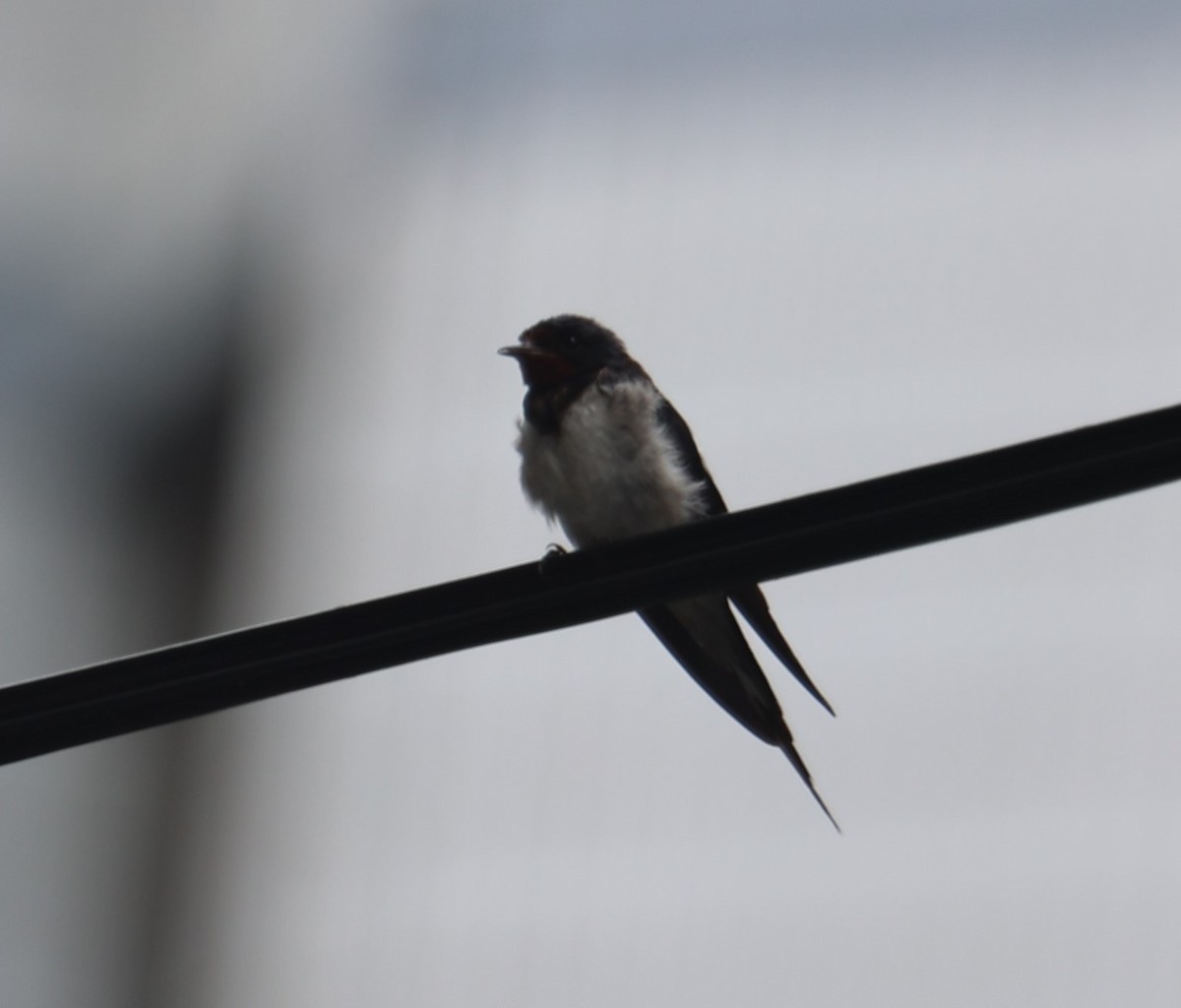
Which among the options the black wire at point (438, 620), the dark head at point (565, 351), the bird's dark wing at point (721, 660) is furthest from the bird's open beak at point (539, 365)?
the black wire at point (438, 620)

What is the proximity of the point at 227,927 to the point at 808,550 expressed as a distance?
30.2 feet

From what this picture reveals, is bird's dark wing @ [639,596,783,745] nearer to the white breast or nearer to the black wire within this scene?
the white breast

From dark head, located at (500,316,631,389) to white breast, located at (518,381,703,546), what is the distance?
0.63ft

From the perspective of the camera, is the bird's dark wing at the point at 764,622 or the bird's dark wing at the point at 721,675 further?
the bird's dark wing at the point at 721,675

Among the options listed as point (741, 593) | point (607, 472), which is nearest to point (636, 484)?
point (607, 472)

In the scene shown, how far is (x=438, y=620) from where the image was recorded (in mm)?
2578

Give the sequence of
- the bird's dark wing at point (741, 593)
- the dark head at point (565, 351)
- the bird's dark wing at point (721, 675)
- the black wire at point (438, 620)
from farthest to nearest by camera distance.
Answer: the dark head at point (565, 351) < the bird's dark wing at point (721, 675) < the bird's dark wing at point (741, 593) < the black wire at point (438, 620)

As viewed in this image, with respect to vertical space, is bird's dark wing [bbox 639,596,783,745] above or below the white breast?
below

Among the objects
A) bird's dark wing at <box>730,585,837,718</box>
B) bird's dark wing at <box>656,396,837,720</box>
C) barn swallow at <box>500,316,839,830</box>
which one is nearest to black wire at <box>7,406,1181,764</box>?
bird's dark wing at <box>656,396,837,720</box>

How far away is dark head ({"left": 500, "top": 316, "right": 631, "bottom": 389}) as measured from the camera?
15.9 feet

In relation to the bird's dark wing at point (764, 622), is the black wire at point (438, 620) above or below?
below

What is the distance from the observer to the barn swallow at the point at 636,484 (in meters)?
4.45

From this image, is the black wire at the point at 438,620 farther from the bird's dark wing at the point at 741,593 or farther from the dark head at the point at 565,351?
the dark head at the point at 565,351

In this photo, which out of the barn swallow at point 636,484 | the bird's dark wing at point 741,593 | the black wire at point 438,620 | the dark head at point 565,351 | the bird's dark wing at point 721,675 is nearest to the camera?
the black wire at point 438,620
